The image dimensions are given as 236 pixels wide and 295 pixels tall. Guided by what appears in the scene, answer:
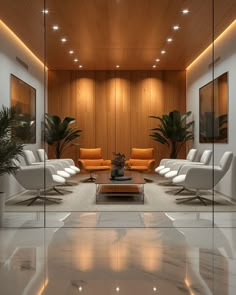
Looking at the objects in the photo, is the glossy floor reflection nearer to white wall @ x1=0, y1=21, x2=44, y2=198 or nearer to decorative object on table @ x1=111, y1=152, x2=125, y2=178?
decorative object on table @ x1=111, y1=152, x2=125, y2=178

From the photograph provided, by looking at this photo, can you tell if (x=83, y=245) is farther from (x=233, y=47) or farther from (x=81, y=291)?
(x=233, y=47)

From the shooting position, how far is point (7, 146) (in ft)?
16.3

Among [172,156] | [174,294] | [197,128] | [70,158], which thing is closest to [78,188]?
[70,158]

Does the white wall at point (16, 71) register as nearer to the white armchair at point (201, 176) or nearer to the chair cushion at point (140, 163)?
the chair cushion at point (140, 163)

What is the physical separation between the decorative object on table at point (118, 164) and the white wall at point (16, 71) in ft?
3.71

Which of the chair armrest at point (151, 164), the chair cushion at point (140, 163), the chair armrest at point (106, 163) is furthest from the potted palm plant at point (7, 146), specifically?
the chair armrest at point (151, 164)

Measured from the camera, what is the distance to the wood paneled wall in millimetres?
5711

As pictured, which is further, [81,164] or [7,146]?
[81,164]

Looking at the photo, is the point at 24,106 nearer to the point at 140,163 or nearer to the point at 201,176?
the point at 140,163

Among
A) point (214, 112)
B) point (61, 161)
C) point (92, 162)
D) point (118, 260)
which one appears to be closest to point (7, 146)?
point (61, 161)

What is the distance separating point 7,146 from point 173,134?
2361 mm

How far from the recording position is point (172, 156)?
570 centimetres

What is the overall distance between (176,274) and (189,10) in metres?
3.93

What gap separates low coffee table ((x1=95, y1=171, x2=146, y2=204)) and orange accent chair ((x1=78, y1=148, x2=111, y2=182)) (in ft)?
0.52
